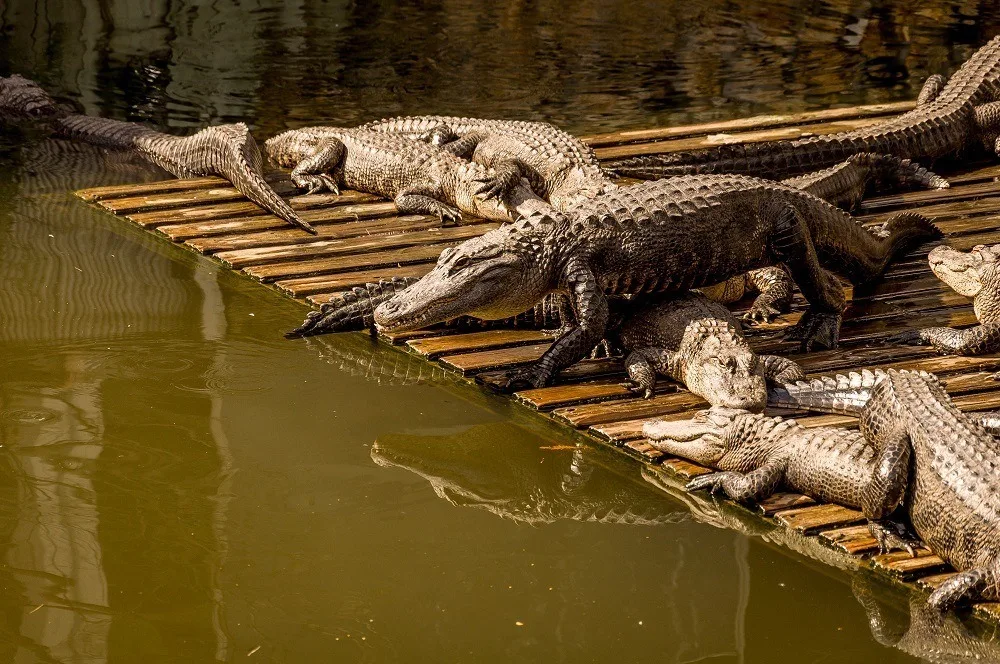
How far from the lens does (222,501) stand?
4.05 meters

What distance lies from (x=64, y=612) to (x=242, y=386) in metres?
1.56

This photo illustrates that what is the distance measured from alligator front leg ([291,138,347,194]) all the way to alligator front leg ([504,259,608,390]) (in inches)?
109

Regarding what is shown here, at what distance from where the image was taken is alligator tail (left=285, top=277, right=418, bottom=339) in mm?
5367

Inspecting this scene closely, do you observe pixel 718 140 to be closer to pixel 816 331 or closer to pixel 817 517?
pixel 816 331

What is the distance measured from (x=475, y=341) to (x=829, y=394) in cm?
143

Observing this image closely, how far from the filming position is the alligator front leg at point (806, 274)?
519 centimetres

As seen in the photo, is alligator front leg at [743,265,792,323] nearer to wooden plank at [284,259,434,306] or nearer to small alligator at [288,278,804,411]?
small alligator at [288,278,804,411]

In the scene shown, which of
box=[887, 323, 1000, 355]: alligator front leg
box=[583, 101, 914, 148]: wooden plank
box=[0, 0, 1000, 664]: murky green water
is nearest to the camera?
box=[0, 0, 1000, 664]: murky green water

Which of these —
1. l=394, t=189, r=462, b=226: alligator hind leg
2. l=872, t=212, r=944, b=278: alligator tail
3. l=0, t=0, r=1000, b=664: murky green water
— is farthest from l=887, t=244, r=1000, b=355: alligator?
l=394, t=189, r=462, b=226: alligator hind leg

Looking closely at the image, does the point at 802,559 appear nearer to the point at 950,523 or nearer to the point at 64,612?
the point at 950,523

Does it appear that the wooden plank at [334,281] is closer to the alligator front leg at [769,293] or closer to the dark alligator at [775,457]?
the alligator front leg at [769,293]

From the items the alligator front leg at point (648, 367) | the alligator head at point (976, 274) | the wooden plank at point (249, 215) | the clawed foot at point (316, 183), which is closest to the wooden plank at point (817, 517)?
the alligator front leg at point (648, 367)

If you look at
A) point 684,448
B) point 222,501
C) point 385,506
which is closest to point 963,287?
point 684,448

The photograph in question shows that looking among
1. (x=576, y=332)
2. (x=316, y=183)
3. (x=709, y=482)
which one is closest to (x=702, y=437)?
(x=709, y=482)
